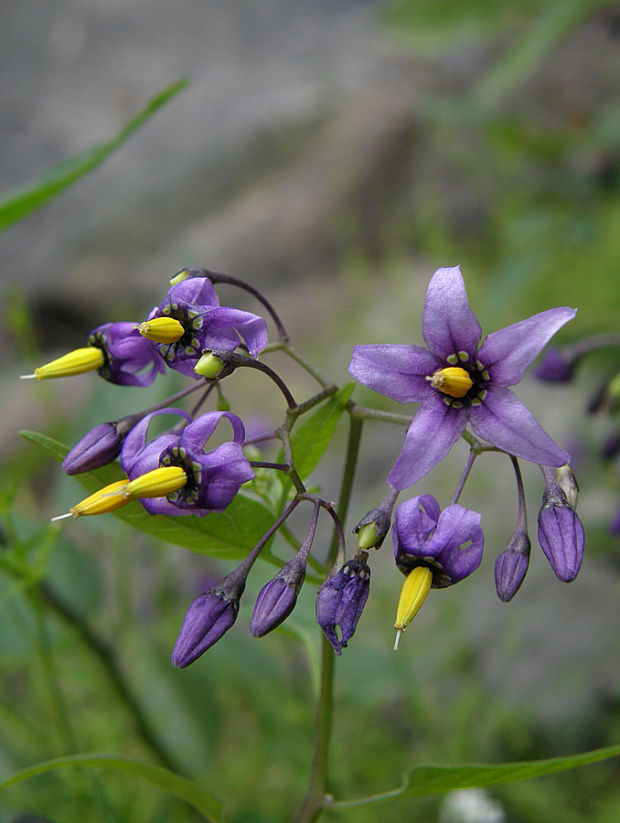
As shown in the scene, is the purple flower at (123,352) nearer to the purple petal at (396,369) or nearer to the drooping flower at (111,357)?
the drooping flower at (111,357)

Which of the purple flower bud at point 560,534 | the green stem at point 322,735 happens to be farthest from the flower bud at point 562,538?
the green stem at point 322,735

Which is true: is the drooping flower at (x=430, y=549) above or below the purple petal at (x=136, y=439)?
below

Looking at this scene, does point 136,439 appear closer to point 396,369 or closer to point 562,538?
point 396,369

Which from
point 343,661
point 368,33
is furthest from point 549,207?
point 368,33

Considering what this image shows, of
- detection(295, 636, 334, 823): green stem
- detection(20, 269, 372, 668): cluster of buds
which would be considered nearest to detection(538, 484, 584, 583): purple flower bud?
detection(20, 269, 372, 668): cluster of buds

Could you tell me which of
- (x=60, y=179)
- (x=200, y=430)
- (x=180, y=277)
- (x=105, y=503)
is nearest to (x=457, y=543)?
(x=200, y=430)

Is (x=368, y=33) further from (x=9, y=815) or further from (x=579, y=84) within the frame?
(x=9, y=815)

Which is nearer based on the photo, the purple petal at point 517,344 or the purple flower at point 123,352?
the purple petal at point 517,344

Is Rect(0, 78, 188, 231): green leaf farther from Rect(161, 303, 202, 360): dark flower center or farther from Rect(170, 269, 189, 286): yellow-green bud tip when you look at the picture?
Rect(161, 303, 202, 360): dark flower center
